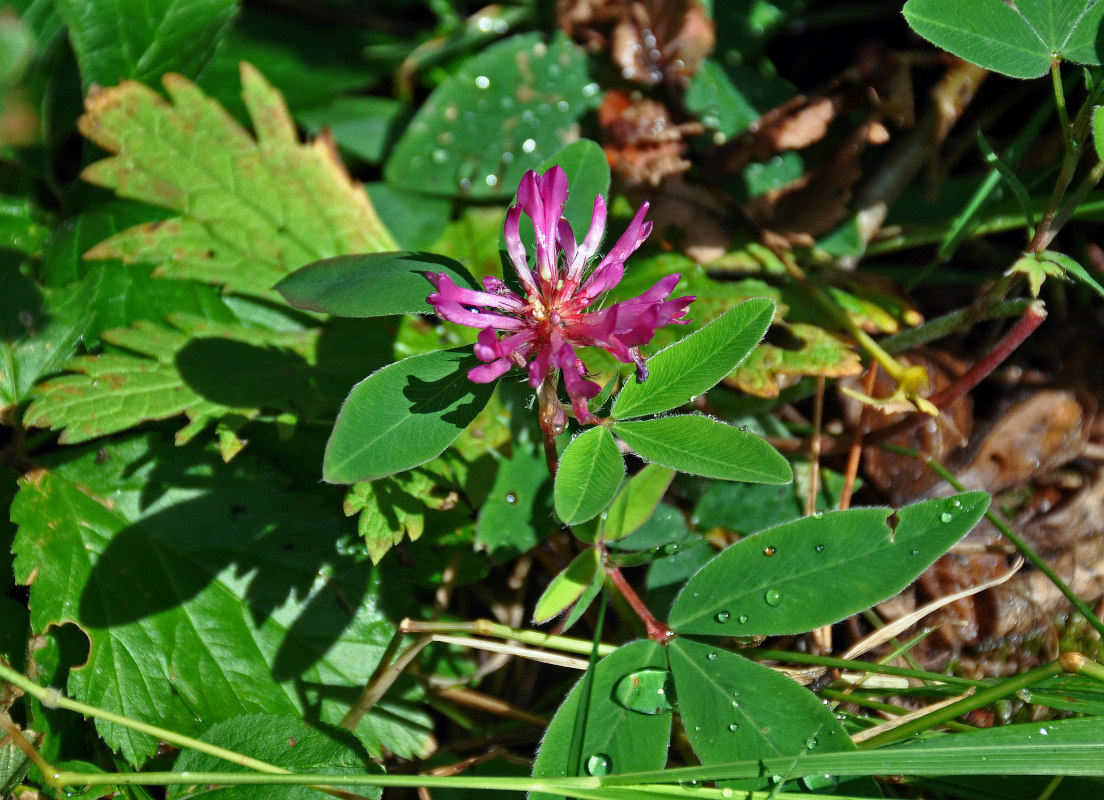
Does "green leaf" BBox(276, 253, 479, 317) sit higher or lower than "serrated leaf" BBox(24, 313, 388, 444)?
higher

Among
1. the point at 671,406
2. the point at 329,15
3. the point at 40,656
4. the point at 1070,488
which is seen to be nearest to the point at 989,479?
the point at 1070,488

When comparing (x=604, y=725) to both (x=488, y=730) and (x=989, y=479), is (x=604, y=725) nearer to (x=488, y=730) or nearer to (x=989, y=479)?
(x=488, y=730)

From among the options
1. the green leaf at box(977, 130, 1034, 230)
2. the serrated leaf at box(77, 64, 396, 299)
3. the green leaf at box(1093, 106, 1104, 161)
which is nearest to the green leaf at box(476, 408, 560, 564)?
the serrated leaf at box(77, 64, 396, 299)

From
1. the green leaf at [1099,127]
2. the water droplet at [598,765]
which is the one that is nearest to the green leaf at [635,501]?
the water droplet at [598,765]

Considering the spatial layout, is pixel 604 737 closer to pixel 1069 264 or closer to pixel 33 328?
pixel 1069 264

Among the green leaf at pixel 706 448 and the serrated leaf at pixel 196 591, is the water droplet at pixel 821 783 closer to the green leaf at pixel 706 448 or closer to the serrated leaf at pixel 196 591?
the green leaf at pixel 706 448

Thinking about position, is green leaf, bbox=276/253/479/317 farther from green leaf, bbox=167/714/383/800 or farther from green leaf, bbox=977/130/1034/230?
green leaf, bbox=977/130/1034/230
